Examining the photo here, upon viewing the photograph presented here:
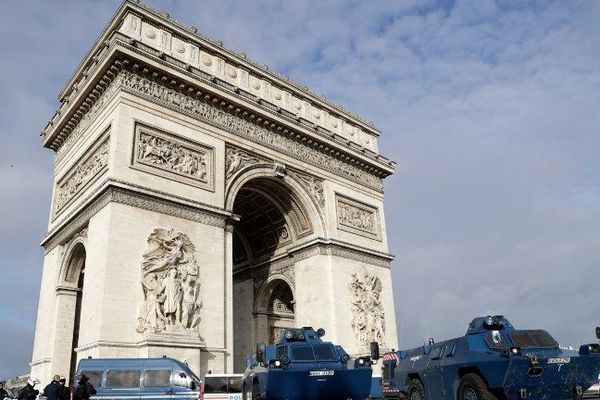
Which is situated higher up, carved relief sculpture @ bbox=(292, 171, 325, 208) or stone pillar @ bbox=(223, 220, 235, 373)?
carved relief sculpture @ bbox=(292, 171, 325, 208)

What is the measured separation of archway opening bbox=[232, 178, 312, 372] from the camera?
86.8ft

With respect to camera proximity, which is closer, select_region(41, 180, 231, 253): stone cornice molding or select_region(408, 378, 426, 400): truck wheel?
select_region(408, 378, 426, 400): truck wheel

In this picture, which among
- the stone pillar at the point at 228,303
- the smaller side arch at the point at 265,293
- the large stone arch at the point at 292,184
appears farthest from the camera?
the smaller side arch at the point at 265,293

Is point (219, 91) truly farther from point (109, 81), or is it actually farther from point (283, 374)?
point (283, 374)

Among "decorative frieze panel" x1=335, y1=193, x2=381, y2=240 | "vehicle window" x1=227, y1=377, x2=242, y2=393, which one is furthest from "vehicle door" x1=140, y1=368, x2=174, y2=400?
"decorative frieze panel" x1=335, y1=193, x2=381, y2=240

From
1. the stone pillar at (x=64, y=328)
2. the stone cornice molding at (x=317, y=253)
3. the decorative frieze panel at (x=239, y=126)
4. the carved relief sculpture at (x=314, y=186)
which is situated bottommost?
the stone pillar at (x=64, y=328)

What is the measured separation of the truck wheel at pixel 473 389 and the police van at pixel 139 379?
22.1 feet

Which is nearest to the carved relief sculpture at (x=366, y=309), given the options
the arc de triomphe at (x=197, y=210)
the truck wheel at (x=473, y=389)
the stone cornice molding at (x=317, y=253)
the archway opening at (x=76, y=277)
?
the arc de triomphe at (x=197, y=210)

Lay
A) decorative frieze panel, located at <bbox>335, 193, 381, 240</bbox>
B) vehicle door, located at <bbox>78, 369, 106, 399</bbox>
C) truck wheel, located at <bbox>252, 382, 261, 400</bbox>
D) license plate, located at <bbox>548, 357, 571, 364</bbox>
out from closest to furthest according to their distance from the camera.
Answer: license plate, located at <bbox>548, 357, 571, 364</bbox>
truck wheel, located at <bbox>252, 382, 261, 400</bbox>
vehicle door, located at <bbox>78, 369, 106, 399</bbox>
decorative frieze panel, located at <bbox>335, 193, 381, 240</bbox>

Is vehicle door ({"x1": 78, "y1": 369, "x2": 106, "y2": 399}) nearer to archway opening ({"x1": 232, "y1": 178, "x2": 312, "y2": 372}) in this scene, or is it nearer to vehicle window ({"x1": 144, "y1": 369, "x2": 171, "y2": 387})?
vehicle window ({"x1": 144, "y1": 369, "x2": 171, "y2": 387})

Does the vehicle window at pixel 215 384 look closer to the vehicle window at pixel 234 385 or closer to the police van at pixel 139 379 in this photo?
the vehicle window at pixel 234 385

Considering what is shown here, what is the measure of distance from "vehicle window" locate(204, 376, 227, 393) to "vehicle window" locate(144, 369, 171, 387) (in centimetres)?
269

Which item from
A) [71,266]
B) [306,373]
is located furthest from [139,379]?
[71,266]

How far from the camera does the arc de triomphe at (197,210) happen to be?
18516mm
